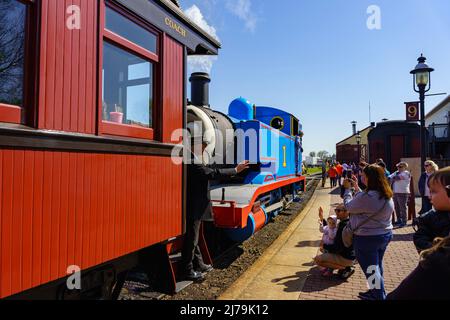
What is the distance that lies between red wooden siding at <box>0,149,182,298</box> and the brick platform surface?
225 cm

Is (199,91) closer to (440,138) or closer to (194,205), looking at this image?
(194,205)

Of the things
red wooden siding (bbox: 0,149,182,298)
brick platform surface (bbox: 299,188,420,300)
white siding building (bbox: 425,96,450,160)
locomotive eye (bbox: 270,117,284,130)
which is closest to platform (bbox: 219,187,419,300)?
brick platform surface (bbox: 299,188,420,300)

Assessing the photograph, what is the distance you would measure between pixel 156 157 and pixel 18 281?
1.52 meters

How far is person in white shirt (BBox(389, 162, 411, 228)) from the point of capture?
23.9ft

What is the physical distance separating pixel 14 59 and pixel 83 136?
0.61 metres

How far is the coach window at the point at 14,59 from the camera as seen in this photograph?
6.15 ft

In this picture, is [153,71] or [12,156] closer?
[12,156]

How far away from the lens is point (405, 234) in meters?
6.82

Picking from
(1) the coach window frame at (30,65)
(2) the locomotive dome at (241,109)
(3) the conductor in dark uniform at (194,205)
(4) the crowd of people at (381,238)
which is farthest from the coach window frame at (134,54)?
(2) the locomotive dome at (241,109)

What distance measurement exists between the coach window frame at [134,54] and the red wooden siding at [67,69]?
0.21 feet

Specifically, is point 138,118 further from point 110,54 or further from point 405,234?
point 405,234

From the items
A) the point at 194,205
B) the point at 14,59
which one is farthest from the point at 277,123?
the point at 14,59

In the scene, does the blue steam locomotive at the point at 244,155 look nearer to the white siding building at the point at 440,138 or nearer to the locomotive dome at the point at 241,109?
the locomotive dome at the point at 241,109
